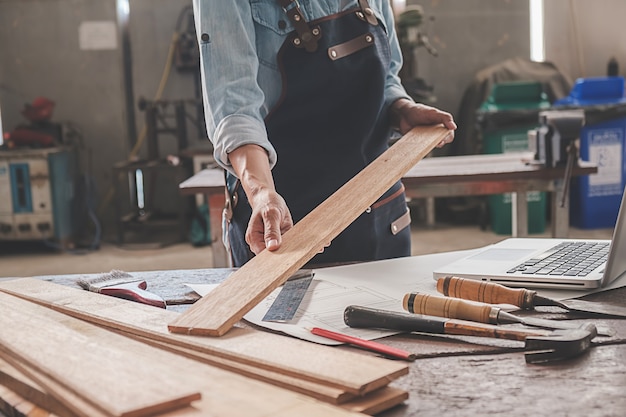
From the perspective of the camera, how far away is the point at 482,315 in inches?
39.6

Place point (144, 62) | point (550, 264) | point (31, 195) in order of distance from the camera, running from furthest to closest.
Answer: point (144, 62), point (31, 195), point (550, 264)

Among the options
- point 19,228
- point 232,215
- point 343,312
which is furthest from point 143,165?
point 343,312

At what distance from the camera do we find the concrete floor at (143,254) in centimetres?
499

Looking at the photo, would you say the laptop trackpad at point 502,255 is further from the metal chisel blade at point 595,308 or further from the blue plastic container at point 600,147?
the blue plastic container at point 600,147

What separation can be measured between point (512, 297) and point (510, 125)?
439cm

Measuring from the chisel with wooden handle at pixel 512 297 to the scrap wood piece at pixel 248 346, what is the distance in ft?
1.03

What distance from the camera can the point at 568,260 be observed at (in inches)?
52.3

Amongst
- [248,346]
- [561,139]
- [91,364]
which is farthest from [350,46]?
[561,139]

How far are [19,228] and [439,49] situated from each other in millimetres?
3645

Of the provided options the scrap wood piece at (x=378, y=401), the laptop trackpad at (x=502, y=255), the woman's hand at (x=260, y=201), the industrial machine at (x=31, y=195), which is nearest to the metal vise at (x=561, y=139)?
the laptop trackpad at (x=502, y=255)

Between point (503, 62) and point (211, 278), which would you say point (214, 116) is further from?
point (503, 62)

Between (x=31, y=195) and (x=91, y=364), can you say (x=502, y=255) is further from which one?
(x=31, y=195)

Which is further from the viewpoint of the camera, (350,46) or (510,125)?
(510,125)

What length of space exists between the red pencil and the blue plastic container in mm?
4565
